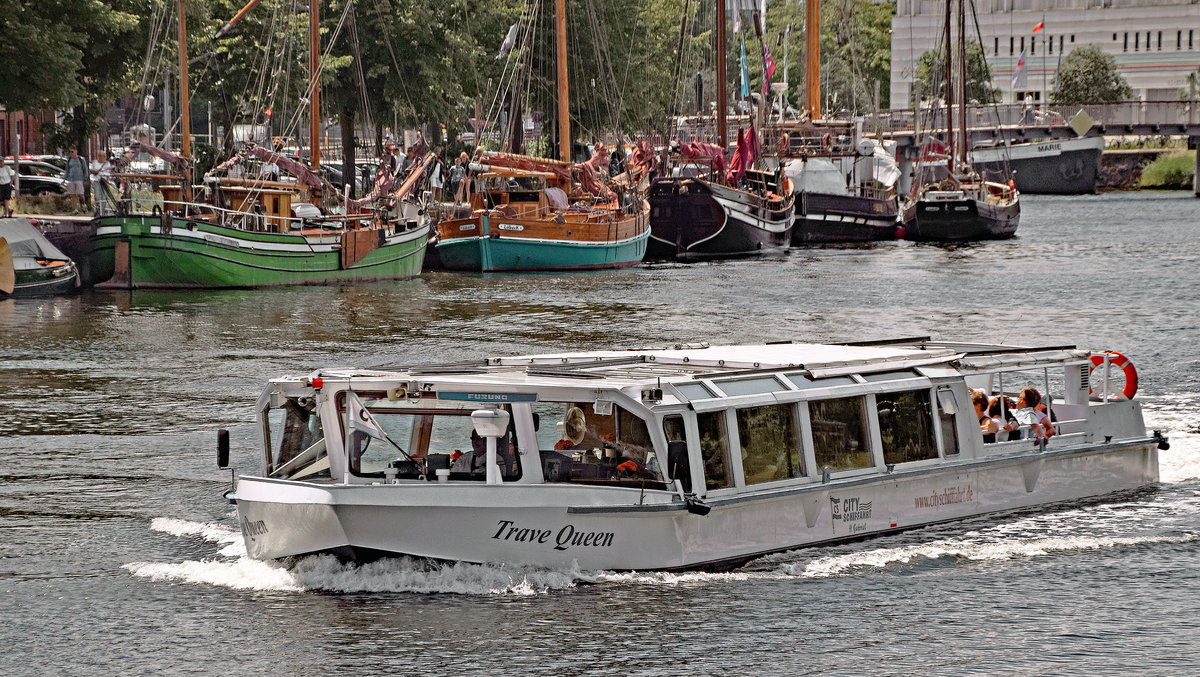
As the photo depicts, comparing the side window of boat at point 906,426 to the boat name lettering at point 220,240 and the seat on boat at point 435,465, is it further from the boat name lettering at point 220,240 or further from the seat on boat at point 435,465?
the boat name lettering at point 220,240

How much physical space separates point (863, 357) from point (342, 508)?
24.2ft

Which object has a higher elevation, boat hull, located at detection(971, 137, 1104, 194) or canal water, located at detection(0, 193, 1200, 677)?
boat hull, located at detection(971, 137, 1104, 194)

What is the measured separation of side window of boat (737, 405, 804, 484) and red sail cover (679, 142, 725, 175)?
5875 centimetres

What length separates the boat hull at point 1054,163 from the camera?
131 meters

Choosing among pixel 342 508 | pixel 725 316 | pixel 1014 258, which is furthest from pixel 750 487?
pixel 1014 258

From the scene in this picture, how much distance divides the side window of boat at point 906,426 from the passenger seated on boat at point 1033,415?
2.46m

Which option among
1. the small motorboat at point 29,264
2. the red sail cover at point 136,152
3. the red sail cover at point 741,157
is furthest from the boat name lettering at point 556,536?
the red sail cover at point 741,157

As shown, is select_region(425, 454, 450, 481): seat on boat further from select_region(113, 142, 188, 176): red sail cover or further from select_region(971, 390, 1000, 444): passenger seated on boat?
select_region(113, 142, 188, 176): red sail cover

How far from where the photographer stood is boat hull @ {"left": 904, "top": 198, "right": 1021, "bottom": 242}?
278 feet

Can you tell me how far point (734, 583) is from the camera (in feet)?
61.7

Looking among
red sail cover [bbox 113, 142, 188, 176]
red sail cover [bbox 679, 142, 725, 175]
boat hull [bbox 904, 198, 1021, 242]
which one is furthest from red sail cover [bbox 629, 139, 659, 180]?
red sail cover [bbox 113, 142, 188, 176]

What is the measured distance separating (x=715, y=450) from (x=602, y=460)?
4.22 feet

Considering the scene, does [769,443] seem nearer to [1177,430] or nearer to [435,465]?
[435,465]

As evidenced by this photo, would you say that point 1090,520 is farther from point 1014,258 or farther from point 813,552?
point 1014,258
